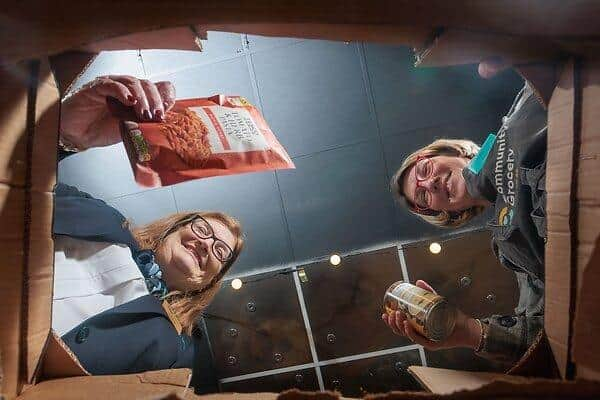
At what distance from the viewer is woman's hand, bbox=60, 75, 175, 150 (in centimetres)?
137

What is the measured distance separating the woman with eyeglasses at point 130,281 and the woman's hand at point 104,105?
0.23 meters

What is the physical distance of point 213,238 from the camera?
76.1 inches

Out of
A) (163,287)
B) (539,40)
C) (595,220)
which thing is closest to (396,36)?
(539,40)

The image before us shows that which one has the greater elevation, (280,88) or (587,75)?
(280,88)

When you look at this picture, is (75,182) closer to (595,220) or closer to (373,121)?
(373,121)

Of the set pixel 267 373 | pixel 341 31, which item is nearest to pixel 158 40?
pixel 341 31

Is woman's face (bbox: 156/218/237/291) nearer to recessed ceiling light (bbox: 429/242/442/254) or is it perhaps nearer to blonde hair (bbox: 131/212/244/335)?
blonde hair (bbox: 131/212/244/335)

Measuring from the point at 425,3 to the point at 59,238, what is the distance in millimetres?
1352

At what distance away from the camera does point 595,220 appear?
0.86 metres

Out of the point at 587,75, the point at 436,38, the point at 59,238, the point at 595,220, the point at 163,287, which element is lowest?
the point at 163,287

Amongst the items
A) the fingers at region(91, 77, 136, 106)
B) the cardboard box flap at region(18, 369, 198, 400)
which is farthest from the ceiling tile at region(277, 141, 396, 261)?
the cardboard box flap at region(18, 369, 198, 400)

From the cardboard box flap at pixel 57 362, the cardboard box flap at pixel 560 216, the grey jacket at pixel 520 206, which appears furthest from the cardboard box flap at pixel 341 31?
the cardboard box flap at pixel 57 362

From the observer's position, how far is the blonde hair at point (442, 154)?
1971 mm

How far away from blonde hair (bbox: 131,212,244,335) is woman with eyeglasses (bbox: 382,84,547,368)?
782 mm
